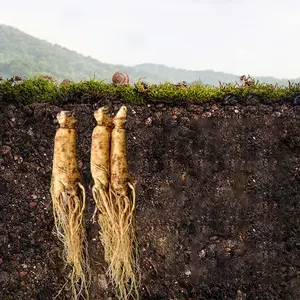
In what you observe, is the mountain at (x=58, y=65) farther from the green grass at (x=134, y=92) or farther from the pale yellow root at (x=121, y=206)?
the pale yellow root at (x=121, y=206)

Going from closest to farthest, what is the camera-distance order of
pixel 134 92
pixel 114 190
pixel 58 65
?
1. pixel 114 190
2. pixel 134 92
3. pixel 58 65

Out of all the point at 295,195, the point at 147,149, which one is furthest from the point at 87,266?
the point at 295,195

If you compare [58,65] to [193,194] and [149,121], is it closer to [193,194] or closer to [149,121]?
[149,121]

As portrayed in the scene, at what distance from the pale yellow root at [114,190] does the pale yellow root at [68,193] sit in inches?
3.8

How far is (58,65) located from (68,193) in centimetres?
206

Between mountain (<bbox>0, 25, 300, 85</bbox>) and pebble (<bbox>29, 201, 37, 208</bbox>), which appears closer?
pebble (<bbox>29, 201, 37, 208</bbox>)

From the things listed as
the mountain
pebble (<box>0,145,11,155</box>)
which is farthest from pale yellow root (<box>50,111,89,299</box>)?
the mountain

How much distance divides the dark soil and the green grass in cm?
5

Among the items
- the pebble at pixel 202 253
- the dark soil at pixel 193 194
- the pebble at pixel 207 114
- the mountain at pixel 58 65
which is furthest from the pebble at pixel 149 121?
the mountain at pixel 58 65

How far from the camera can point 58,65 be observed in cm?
315

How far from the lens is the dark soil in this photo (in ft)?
5.03

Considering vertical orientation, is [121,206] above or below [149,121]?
below

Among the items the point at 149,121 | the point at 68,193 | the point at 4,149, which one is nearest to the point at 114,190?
the point at 68,193

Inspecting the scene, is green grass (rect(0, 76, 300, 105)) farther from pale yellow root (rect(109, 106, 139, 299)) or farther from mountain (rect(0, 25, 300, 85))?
mountain (rect(0, 25, 300, 85))
